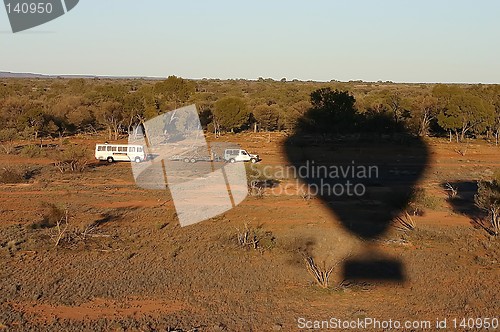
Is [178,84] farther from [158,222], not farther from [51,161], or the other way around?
[158,222]

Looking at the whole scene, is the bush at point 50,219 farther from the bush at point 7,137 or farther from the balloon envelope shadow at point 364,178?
the bush at point 7,137

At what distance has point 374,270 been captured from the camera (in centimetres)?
1320

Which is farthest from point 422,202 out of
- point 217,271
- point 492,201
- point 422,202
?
point 217,271

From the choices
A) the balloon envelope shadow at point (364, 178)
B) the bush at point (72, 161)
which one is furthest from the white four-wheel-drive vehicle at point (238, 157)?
the bush at point (72, 161)

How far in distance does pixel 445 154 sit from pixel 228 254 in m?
28.7

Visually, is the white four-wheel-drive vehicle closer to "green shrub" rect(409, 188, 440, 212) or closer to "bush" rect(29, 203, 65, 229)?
"green shrub" rect(409, 188, 440, 212)

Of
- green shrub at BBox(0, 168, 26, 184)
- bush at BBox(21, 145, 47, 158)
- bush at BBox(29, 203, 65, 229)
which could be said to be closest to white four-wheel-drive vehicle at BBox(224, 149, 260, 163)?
green shrub at BBox(0, 168, 26, 184)

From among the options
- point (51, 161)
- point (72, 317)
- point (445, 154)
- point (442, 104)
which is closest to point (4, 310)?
point (72, 317)

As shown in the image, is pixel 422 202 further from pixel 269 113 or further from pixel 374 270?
pixel 269 113

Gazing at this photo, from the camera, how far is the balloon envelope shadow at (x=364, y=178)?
1416 centimetres

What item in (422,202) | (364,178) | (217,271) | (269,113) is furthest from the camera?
(269,113)

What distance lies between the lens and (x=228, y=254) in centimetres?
1433

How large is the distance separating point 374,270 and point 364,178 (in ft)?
53.0

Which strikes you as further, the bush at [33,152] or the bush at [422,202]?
the bush at [33,152]
